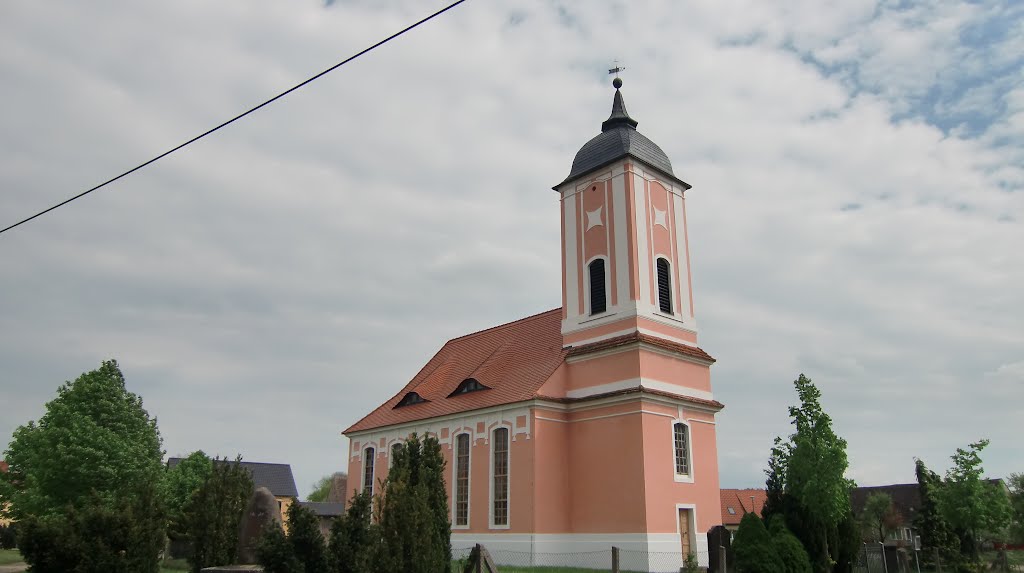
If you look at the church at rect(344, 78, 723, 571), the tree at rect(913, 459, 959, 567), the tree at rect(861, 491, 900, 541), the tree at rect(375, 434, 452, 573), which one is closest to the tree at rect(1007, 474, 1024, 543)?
the tree at rect(861, 491, 900, 541)

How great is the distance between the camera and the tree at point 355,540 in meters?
12.6

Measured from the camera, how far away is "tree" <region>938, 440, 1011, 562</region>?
1048 inches

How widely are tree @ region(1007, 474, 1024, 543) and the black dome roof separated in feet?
101

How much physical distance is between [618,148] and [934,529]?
2071cm

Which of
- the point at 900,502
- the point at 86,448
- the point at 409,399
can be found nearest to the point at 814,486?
the point at 409,399

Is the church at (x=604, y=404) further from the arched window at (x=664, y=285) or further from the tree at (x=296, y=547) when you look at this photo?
the tree at (x=296, y=547)

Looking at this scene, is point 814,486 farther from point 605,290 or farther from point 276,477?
point 276,477

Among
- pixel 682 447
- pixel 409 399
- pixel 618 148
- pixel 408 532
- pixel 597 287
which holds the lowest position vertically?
pixel 408 532

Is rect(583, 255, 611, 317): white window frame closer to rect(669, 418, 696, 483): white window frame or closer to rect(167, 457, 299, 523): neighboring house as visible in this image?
rect(669, 418, 696, 483): white window frame

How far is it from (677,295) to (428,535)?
1735 centimetres

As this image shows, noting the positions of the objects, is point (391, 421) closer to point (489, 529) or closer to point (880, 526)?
point (489, 529)

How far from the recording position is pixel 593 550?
81.5 ft

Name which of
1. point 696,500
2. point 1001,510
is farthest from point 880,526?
point 696,500

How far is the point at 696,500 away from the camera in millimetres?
25688
